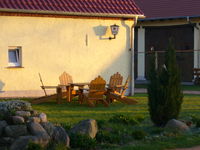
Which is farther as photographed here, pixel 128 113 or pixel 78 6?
pixel 78 6

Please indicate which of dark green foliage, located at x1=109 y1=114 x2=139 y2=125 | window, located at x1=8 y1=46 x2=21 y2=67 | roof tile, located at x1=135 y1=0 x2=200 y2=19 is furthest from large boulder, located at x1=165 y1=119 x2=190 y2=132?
roof tile, located at x1=135 y1=0 x2=200 y2=19

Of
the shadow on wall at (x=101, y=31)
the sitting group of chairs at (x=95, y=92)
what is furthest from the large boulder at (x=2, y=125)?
the shadow on wall at (x=101, y=31)

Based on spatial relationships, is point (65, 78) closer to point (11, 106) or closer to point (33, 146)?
point (11, 106)

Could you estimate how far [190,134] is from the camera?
10.8m

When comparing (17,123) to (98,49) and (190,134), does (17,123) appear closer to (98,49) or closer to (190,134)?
(190,134)

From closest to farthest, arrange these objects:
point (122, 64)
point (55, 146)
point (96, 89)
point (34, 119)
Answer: point (55, 146) < point (34, 119) < point (96, 89) < point (122, 64)

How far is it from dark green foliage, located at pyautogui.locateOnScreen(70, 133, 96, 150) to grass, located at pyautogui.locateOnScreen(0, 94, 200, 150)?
0.89 feet

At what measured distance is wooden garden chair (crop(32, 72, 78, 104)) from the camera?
16.5 metres

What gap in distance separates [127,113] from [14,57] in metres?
5.90

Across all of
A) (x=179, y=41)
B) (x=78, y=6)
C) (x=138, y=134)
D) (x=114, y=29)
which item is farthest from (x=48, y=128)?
(x=179, y=41)

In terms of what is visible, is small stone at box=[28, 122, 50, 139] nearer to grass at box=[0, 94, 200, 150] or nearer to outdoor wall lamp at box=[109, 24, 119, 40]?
grass at box=[0, 94, 200, 150]

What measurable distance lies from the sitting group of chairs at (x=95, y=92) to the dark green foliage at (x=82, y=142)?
21.3 ft

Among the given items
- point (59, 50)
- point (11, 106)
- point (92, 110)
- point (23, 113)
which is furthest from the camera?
point (59, 50)

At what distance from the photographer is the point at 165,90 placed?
1141 cm
